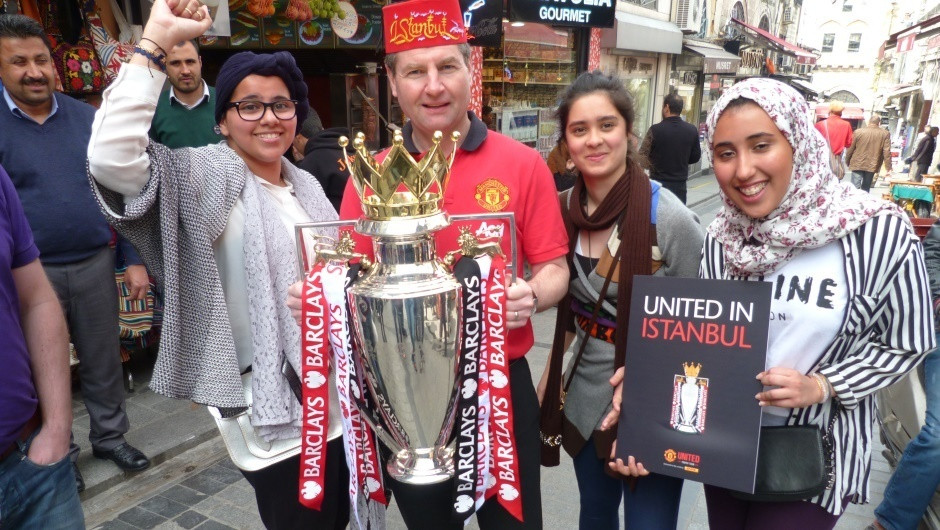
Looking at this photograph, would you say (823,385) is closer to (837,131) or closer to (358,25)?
(358,25)

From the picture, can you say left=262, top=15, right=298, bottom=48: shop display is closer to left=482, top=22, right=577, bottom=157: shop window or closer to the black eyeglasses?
left=482, top=22, right=577, bottom=157: shop window

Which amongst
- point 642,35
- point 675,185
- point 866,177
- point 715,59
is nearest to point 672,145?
point 675,185

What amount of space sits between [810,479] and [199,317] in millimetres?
1618

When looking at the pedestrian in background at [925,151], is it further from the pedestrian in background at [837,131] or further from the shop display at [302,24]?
the shop display at [302,24]

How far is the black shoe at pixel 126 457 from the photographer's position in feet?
10.4

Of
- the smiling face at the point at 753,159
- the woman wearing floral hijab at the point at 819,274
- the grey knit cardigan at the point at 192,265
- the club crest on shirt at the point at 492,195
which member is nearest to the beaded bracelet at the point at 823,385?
the woman wearing floral hijab at the point at 819,274

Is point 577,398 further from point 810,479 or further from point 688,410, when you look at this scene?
point 810,479

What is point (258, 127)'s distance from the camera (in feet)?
5.44

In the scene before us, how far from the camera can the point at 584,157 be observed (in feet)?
6.00

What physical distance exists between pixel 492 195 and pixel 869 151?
42.3ft

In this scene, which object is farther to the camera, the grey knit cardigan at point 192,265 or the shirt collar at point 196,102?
the shirt collar at point 196,102

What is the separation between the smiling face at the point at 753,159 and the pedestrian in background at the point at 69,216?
9.87ft

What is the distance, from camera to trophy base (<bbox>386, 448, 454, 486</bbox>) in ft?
4.54

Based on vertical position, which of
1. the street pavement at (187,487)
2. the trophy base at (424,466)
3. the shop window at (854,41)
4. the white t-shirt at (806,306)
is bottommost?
the street pavement at (187,487)
